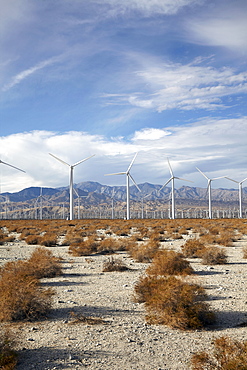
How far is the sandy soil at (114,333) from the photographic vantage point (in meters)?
7.71

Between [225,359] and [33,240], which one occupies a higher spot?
[33,240]

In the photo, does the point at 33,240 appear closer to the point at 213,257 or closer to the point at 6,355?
the point at 213,257

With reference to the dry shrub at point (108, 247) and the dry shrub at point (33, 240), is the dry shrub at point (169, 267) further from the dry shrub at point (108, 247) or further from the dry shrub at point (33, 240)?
the dry shrub at point (33, 240)

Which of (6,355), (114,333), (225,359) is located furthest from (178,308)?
(6,355)

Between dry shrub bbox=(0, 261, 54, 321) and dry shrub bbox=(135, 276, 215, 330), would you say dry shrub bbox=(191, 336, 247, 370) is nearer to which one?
dry shrub bbox=(135, 276, 215, 330)

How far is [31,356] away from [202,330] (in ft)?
14.4

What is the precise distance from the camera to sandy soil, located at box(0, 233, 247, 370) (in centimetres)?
771

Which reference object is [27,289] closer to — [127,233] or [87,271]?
[87,271]

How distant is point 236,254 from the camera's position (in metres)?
24.6

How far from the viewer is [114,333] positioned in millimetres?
9367

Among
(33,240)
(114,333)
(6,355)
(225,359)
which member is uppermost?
(33,240)

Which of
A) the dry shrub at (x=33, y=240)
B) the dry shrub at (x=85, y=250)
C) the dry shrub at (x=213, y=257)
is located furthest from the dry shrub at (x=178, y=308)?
the dry shrub at (x=33, y=240)

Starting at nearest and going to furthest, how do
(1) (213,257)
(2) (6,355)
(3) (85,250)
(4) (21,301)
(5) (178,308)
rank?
(2) (6,355) < (5) (178,308) < (4) (21,301) < (1) (213,257) < (3) (85,250)

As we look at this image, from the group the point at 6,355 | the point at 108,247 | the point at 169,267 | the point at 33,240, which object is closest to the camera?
the point at 6,355
